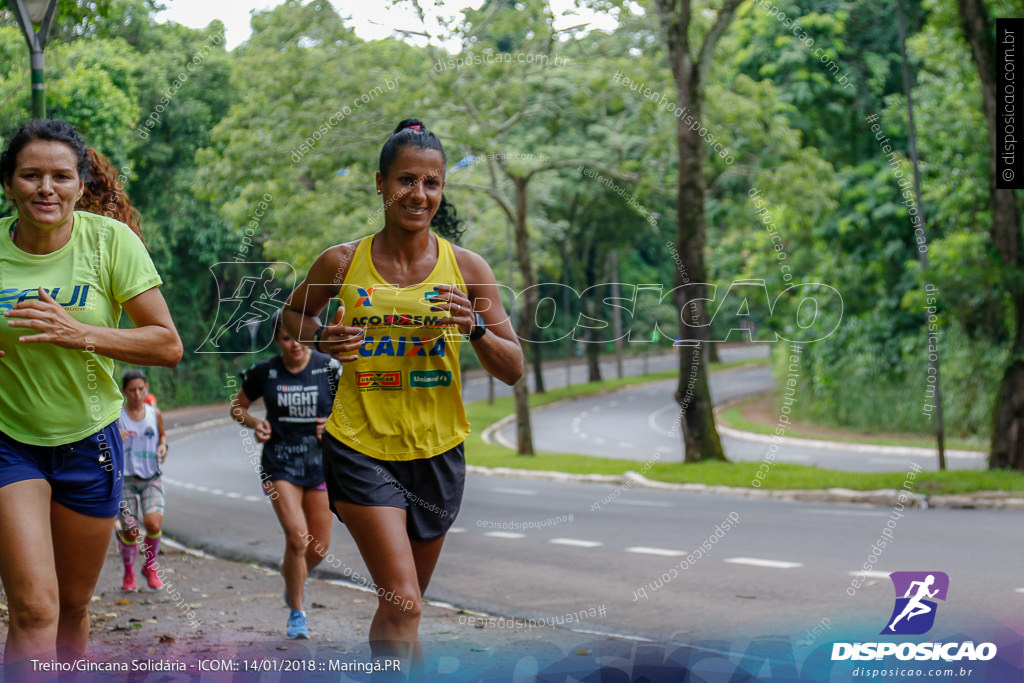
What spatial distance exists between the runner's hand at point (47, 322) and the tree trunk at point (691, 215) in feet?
46.6

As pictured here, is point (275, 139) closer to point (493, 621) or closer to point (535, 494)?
point (535, 494)

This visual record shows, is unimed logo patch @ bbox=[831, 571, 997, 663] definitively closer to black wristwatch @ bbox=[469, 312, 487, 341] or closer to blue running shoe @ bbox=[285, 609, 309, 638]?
black wristwatch @ bbox=[469, 312, 487, 341]

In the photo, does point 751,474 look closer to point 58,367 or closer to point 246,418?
point 246,418

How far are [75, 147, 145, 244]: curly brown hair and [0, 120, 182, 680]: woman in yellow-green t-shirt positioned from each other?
0.85 ft

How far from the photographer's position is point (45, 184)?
364 cm

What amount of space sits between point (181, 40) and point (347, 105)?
9.96 metres

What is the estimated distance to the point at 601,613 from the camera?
723cm

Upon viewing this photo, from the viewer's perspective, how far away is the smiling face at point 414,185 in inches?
158

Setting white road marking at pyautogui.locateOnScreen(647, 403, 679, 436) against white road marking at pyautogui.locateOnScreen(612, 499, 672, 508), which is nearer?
white road marking at pyautogui.locateOnScreen(612, 499, 672, 508)

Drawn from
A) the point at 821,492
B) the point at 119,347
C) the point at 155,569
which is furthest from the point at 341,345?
the point at 821,492

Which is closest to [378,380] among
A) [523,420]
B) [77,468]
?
[77,468]

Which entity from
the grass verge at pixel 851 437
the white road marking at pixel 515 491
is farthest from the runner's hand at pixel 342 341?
the grass verge at pixel 851 437

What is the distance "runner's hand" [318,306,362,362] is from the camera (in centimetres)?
389

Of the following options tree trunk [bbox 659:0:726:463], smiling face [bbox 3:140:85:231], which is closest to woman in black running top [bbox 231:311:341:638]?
smiling face [bbox 3:140:85:231]
